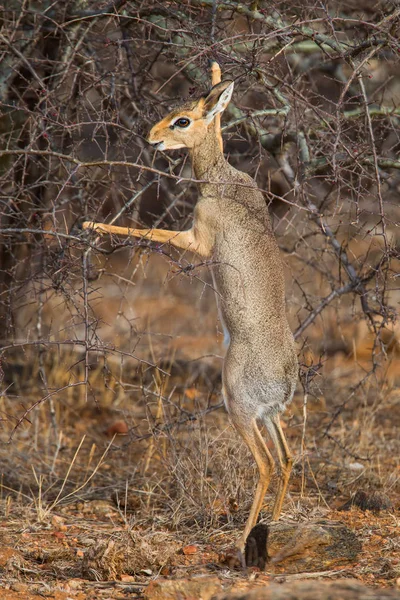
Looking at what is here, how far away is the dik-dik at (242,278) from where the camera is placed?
4.59 metres

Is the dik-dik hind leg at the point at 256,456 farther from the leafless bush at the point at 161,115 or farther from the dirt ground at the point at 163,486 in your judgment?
the leafless bush at the point at 161,115

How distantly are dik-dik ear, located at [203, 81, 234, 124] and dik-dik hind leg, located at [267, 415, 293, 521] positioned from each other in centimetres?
170

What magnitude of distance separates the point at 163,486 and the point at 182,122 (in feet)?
7.49

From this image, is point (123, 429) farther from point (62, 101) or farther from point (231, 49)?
point (231, 49)

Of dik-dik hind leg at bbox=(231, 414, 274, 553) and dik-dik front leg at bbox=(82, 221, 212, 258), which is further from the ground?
dik-dik front leg at bbox=(82, 221, 212, 258)

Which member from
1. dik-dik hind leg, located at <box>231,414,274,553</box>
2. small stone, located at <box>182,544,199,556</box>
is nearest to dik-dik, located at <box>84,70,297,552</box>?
dik-dik hind leg, located at <box>231,414,274,553</box>

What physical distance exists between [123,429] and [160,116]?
2.54m

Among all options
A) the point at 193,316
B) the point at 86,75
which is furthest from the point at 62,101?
the point at 193,316

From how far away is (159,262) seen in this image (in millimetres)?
12523

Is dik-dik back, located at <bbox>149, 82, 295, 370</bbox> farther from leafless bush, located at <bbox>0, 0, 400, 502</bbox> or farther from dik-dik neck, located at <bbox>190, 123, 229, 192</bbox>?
leafless bush, located at <bbox>0, 0, 400, 502</bbox>

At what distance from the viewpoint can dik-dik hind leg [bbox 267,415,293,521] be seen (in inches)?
185

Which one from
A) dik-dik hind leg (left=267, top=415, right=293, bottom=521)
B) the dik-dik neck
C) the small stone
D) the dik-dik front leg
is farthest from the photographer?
the dik-dik neck

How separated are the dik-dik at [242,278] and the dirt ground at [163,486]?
38cm

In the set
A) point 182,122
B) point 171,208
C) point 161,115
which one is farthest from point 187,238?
point 161,115
